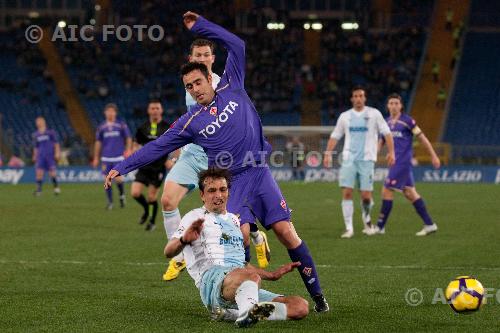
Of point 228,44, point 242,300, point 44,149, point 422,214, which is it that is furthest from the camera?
point 44,149

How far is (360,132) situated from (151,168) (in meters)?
3.81

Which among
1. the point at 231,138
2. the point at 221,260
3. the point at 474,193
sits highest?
the point at 231,138

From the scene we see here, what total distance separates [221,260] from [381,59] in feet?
127

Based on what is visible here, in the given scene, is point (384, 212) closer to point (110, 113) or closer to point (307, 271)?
point (307, 271)

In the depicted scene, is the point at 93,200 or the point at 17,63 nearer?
the point at 93,200

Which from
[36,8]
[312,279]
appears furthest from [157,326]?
[36,8]

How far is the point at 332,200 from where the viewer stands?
26.0 meters

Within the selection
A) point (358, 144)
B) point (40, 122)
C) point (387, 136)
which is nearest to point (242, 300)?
point (387, 136)

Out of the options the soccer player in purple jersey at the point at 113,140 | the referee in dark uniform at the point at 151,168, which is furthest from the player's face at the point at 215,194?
the soccer player in purple jersey at the point at 113,140

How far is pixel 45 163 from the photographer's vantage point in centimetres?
2912

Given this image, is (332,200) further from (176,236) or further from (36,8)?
(36,8)

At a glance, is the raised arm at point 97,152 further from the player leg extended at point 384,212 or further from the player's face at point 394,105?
the player's face at point 394,105

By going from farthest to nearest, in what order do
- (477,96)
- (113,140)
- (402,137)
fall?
(477,96), (113,140), (402,137)

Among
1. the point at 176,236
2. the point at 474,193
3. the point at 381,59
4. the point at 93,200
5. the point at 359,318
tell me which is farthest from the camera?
the point at 381,59
